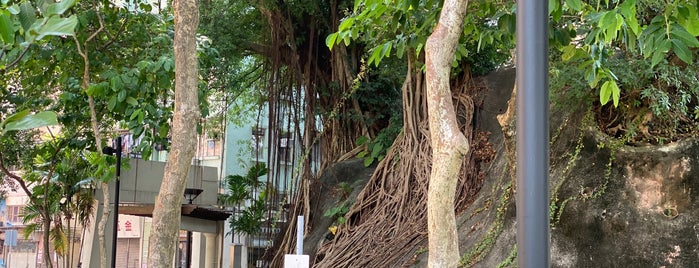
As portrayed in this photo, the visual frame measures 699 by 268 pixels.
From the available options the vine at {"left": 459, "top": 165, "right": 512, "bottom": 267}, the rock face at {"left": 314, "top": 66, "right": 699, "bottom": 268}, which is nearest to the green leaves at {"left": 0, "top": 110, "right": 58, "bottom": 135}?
the rock face at {"left": 314, "top": 66, "right": 699, "bottom": 268}

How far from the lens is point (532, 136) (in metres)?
2.87

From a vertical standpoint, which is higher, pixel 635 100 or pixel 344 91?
pixel 344 91

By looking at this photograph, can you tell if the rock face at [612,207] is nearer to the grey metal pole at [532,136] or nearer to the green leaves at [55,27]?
the grey metal pole at [532,136]

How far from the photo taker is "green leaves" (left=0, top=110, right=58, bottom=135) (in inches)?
58.6

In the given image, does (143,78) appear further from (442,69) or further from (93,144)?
(442,69)

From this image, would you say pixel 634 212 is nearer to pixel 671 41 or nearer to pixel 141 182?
pixel 671 41

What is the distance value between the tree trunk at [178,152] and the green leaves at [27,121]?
3.55 metres

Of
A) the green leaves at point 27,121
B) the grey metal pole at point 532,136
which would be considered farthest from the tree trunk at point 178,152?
the green leaves at point 27,121

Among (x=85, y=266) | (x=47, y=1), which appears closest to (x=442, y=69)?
(x=47, y=1)

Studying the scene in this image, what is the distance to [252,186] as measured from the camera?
1625 centimetres

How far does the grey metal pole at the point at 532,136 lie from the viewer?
2.83 metres

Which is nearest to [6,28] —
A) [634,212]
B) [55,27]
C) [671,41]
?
[55,27]

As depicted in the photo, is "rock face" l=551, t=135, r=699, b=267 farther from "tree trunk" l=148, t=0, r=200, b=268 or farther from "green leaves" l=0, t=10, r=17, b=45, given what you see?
"green leaves" l=0, t=10, r=17, b=45

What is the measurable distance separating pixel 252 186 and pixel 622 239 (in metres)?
10.9
